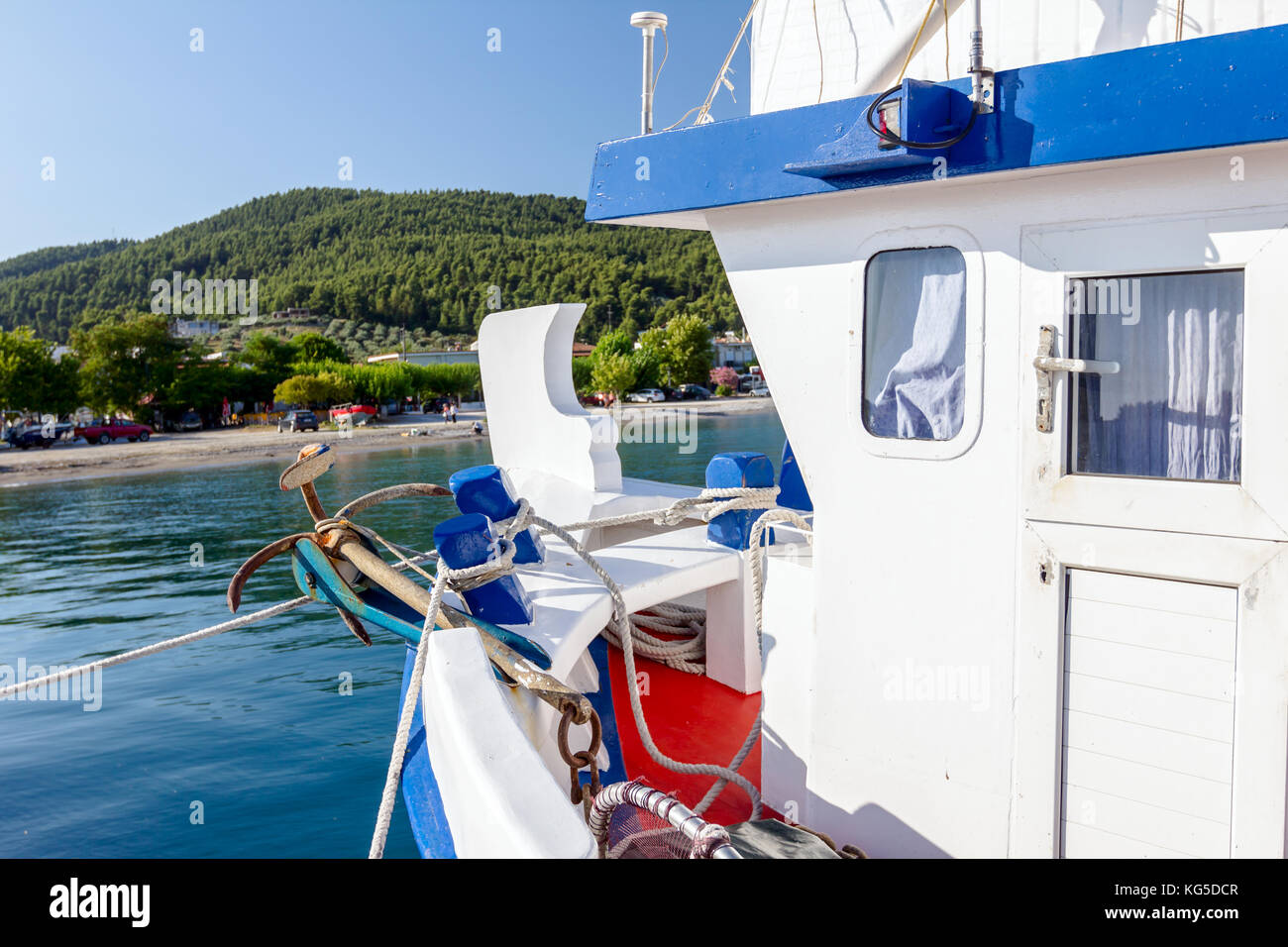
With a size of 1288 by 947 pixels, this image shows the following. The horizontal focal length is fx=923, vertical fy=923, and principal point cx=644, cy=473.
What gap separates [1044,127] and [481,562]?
2145 mm

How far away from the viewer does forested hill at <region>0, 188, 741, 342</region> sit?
112 meters

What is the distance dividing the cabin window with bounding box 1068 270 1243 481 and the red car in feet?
181

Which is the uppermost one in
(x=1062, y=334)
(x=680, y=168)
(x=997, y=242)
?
(x=680, y=168)

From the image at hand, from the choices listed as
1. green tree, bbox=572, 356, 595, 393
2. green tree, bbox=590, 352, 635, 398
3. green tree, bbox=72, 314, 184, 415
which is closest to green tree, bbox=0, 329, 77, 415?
green tree, bbox=72, 314, 184, 415

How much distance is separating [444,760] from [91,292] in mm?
145327

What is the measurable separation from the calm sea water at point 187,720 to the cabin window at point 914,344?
4.27 meters

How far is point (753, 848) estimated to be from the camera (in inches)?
84.7

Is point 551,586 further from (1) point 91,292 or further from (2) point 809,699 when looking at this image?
(1) point 91,292

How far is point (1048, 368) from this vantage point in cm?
254

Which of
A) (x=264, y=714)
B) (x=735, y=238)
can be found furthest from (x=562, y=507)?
(x=264, y=714)

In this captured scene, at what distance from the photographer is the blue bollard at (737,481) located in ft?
14.9

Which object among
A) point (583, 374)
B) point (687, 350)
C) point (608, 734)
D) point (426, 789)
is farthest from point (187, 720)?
point (687, 350)

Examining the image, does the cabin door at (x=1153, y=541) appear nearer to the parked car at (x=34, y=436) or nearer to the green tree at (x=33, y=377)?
the parked car at (x=34, y=436)

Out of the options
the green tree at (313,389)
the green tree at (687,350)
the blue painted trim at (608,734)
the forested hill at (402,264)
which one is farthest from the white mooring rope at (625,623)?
the forested hill at (402,264)
